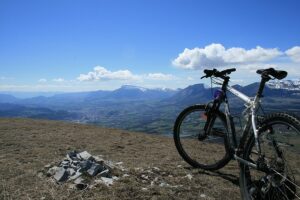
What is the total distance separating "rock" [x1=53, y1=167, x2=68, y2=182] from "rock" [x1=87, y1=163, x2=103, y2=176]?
1.96 ft

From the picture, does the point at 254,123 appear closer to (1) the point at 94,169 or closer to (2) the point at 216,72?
(2) the point at 216,72

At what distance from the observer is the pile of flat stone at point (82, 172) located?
25.1 ft

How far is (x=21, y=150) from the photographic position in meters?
11.6

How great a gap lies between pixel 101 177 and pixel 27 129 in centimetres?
1056

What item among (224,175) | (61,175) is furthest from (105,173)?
(224,175)

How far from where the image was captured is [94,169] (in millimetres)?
8031

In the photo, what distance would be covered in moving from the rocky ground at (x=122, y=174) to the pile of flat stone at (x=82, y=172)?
21 cm

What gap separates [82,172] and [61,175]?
1.71 ft

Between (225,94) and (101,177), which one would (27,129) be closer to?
(101,177)

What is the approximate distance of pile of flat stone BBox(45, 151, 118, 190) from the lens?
25.1 ft

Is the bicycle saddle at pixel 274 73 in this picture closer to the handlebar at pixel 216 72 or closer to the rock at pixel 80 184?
the handlebar at pixel 216 72

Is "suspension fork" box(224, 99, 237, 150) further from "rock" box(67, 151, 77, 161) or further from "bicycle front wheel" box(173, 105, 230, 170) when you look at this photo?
"rock" box(67, 151, 77, 161)

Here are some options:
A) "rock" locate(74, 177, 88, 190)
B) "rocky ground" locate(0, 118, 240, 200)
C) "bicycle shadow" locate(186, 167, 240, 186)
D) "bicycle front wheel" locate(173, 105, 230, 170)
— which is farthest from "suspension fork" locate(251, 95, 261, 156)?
"rock" locate(74, 177, 88, 190)

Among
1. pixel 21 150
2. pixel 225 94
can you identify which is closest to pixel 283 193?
pixel 225 94
